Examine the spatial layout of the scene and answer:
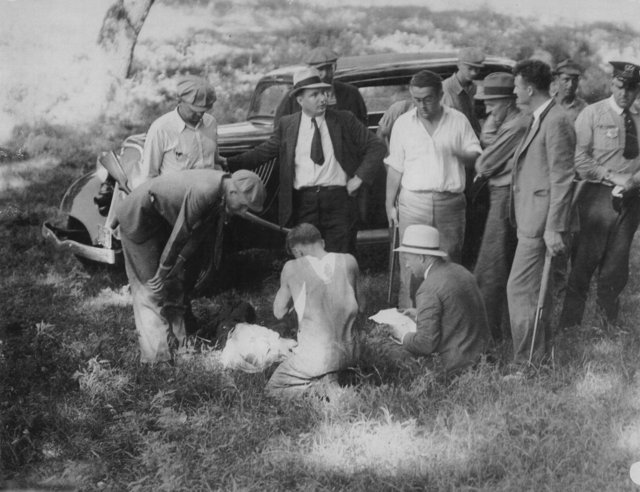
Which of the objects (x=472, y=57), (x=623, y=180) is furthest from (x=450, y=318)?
(x=472, y=57)

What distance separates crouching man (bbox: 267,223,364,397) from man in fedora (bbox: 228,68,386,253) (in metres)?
0.95

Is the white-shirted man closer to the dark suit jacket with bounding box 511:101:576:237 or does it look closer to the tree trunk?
the dark suit jacket with bounding box 511:101:576:237

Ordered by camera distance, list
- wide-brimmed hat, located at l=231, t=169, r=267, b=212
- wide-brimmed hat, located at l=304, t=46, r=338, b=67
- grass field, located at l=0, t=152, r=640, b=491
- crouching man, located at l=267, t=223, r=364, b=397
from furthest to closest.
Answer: wide-brimmed hat, located at l=304, t=46, r=338, b=67
wide-brimmed hat, located at l=231, t=169, r=267, b=212
crouching man, located at l=267, t=223, r=364, b=397
grass field, located at l=0, t=152, r=640, b=491

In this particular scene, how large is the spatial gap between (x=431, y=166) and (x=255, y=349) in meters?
1.66

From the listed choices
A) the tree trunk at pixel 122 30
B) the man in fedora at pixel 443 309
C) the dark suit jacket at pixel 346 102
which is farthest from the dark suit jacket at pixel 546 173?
the tree trunk at pixel 122 30

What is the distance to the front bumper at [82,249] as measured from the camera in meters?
5.39

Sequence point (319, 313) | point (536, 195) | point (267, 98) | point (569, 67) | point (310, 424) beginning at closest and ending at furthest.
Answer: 1. point (310, 424)
2. point (319, 313)
3. point (536, 195)
4. point (569, 67)
5. point (267, 98)

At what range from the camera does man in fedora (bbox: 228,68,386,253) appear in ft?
16.1

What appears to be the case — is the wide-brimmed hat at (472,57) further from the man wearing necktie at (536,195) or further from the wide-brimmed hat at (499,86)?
the man wearing necktie at (536,195)

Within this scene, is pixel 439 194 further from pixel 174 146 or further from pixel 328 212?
pixel 174 146

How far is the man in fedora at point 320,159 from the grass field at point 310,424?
2.80 ft

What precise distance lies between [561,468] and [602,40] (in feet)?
8.99

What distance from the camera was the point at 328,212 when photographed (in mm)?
4984

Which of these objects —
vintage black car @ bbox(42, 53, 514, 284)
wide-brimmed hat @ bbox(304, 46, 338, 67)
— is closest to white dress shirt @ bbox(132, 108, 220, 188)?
vintage black car @ bbox(42, 53, 514, 284)
